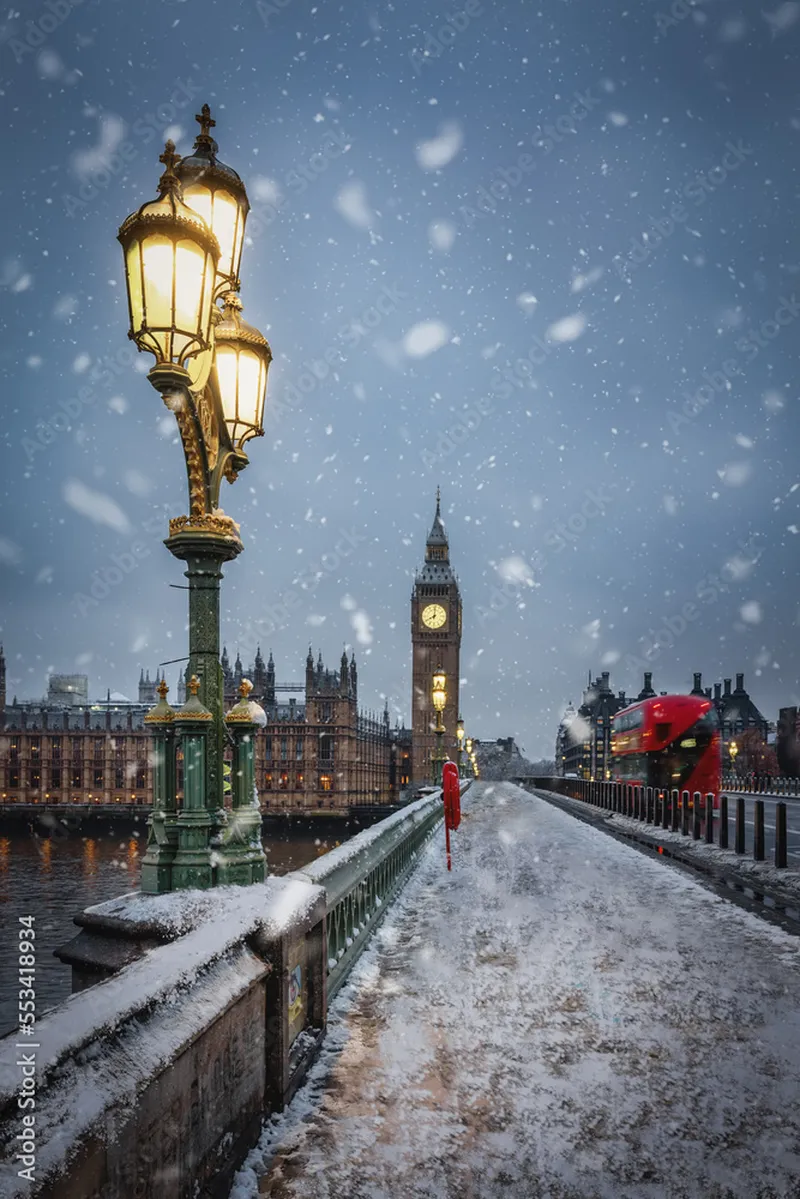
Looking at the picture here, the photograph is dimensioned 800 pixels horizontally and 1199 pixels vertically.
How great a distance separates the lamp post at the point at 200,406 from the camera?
4.80 metres

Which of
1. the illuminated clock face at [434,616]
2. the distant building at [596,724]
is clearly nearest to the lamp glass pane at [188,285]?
the illuminated clock face at [434,616]

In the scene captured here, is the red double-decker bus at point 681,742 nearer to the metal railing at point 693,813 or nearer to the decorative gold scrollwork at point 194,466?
the metal railing at point 693,813

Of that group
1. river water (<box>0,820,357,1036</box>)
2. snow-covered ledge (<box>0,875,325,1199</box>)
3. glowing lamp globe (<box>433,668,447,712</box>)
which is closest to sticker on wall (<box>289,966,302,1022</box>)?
snow-covered ledge (<box>0,875,325,1199</box>)

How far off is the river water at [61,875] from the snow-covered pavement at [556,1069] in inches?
683

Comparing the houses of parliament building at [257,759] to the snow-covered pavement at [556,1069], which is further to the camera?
the houses of parliament building at [257,759]

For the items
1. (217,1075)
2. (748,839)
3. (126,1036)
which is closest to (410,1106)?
(217,1075)

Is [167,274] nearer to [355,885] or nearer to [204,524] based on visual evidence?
[204,524]

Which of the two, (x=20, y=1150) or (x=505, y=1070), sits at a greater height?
(x=20, y=1150)

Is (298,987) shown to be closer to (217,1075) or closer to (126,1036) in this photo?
(217,1075)

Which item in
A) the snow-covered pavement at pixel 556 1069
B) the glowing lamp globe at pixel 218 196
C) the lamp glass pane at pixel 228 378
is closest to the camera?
the snow-covered pavement at pixel 556 1069

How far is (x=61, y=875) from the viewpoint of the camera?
78375mm

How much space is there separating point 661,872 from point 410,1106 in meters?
10.6

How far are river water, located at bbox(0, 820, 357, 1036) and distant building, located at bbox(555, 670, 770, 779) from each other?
6712 cm

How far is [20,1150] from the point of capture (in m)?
1.84
